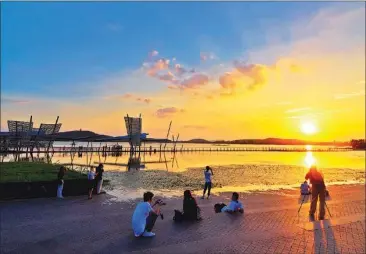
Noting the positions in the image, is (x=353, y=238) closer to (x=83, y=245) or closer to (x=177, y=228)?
(x=177, y=228)

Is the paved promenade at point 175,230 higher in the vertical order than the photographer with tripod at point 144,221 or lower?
lower

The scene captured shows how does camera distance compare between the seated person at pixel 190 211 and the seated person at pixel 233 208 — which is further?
the seated person at pixel 233 208

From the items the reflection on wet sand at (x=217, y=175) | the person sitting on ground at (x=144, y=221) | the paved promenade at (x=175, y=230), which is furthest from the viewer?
the reflection on wet sand at (x=217, y=175)

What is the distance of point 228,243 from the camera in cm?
808

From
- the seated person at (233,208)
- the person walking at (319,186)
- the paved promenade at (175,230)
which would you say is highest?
the person walking at (319,186)

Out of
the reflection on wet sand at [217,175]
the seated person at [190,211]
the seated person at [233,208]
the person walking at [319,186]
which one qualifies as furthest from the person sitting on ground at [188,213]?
the reflection on wet sand at [217,175]

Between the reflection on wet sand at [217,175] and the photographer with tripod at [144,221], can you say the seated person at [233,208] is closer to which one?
the photographer with tripod at [144,221]

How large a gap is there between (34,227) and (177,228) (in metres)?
4.06

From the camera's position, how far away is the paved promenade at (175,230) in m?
7.77

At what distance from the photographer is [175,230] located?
9.40 metres

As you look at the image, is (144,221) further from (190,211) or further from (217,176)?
(217,176)

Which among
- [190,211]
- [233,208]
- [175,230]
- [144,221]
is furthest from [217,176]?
[144,221]

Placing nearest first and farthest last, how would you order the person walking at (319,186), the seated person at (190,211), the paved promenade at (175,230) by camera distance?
the paved promenade at (175,230), the seated person at (190,211), the person walking at (319,186)

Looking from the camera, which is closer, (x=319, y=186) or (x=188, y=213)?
(x=188, y=213)
